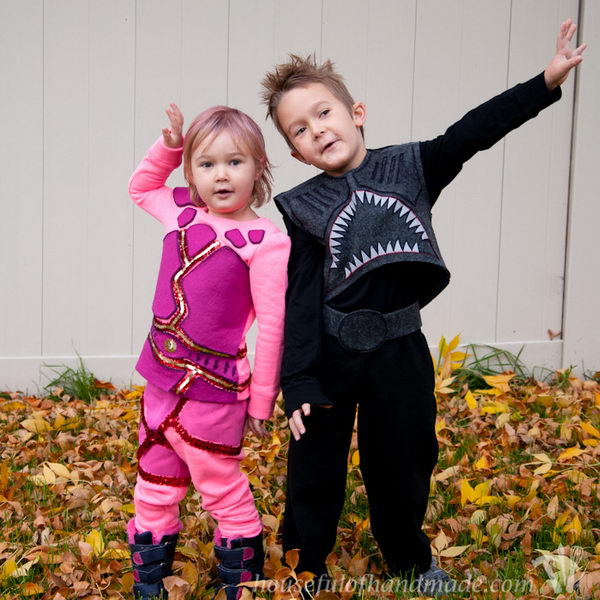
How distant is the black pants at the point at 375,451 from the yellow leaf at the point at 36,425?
4.90 ft

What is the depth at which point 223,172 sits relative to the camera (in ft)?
5.97

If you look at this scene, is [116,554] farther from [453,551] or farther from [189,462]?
[453,551]

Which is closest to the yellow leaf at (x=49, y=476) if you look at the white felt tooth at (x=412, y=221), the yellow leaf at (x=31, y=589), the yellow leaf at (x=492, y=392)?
the yellow leaf at (x=31, y=589)

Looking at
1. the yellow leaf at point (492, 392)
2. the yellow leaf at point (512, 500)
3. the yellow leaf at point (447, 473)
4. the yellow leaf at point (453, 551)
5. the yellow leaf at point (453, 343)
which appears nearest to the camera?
the yellow leaf at point (453, 551)

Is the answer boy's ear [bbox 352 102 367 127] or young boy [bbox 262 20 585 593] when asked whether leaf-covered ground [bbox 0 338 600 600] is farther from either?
boy's ear [bbox 352 102 367 127]

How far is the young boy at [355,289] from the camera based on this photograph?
5.98 ft

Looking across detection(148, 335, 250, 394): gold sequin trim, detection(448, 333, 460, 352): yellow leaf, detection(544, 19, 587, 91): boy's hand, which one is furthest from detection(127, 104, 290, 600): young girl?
detection(448, 333, 460, 352): yellow leaf

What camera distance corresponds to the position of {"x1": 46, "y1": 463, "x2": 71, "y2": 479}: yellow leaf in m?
2.69

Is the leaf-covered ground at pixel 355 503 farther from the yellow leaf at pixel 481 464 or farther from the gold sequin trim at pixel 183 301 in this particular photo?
the gold sequin trim at pixel 183 301

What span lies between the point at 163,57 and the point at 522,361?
2.35m

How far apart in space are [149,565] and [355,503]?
2.58 ft

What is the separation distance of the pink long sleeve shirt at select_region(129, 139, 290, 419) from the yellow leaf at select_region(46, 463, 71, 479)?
99cm

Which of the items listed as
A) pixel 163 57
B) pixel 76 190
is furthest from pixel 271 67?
pixel 76 190

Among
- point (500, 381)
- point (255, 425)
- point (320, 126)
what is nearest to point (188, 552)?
point (255, 425)
